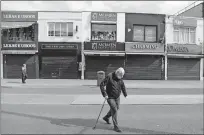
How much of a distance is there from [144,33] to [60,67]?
9808 mm

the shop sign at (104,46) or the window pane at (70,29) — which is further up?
the window pane at (70,29)

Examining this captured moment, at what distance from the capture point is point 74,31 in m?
23.4

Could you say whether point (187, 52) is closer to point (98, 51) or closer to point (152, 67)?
point (152, 67)

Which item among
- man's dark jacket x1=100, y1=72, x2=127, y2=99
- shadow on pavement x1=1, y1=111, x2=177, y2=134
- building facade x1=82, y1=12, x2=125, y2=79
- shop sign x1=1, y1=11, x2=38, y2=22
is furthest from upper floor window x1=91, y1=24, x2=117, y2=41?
man's dark jacket x1=100, y1=72, x2=127, y2=99

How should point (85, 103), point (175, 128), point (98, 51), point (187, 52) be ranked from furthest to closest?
point (187, 52)
point (98, 51)
point (85, 103)
point (175, 128)

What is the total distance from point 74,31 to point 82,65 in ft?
12.0

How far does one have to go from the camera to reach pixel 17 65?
922 inches

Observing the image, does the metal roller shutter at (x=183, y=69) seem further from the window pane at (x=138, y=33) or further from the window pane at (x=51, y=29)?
the window pane at (x=51, y=29)

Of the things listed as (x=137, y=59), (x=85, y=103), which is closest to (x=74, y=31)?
(x=137, y=59)

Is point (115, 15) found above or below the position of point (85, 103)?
above

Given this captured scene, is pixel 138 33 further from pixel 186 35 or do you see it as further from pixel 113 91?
pixel 113 91

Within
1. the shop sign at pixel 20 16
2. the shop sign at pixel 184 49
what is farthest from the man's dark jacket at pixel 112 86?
the shop sign at pixel 184 49

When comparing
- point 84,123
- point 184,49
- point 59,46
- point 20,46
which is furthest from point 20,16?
point 84,123

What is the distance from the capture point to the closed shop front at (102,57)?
2325 centimetres
